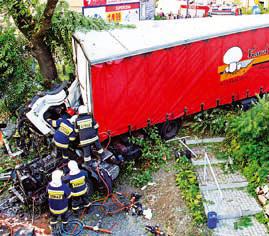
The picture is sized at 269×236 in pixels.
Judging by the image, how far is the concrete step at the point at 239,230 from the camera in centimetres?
718

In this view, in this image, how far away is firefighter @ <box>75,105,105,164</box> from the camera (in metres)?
8.09

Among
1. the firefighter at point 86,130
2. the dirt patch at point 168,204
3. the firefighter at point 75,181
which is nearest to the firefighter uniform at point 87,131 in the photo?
the firefighter at point 86,130

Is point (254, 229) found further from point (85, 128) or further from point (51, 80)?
point (51, 80)

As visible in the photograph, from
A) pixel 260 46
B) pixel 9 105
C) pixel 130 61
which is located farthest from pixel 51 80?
pixel 260 46

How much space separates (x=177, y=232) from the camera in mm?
7367

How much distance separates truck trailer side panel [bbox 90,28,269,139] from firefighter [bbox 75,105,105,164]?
0.62 meters

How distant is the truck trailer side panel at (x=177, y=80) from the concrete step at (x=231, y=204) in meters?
2.58

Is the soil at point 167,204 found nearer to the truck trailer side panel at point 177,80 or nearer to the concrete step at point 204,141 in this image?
the concrete step at point 204,141

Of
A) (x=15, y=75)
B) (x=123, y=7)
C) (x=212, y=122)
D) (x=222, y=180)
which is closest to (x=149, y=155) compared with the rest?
(x=222, y=180)

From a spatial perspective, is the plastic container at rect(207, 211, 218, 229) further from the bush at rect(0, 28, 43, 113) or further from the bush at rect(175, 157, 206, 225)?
the bush at rect(0, 28, 43, 113)

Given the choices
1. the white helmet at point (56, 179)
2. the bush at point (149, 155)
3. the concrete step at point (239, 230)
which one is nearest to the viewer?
the white helmet at point (56, 179)

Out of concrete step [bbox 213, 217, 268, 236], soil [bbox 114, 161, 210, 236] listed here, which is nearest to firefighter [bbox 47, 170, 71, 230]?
soil [bbox 114, 161, 210, 236]

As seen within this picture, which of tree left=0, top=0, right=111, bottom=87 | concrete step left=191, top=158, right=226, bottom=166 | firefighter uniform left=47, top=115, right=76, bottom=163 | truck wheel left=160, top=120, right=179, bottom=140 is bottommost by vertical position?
concrete step left=191, top=158, right=226, bottom=166

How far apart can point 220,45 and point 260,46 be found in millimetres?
1391
